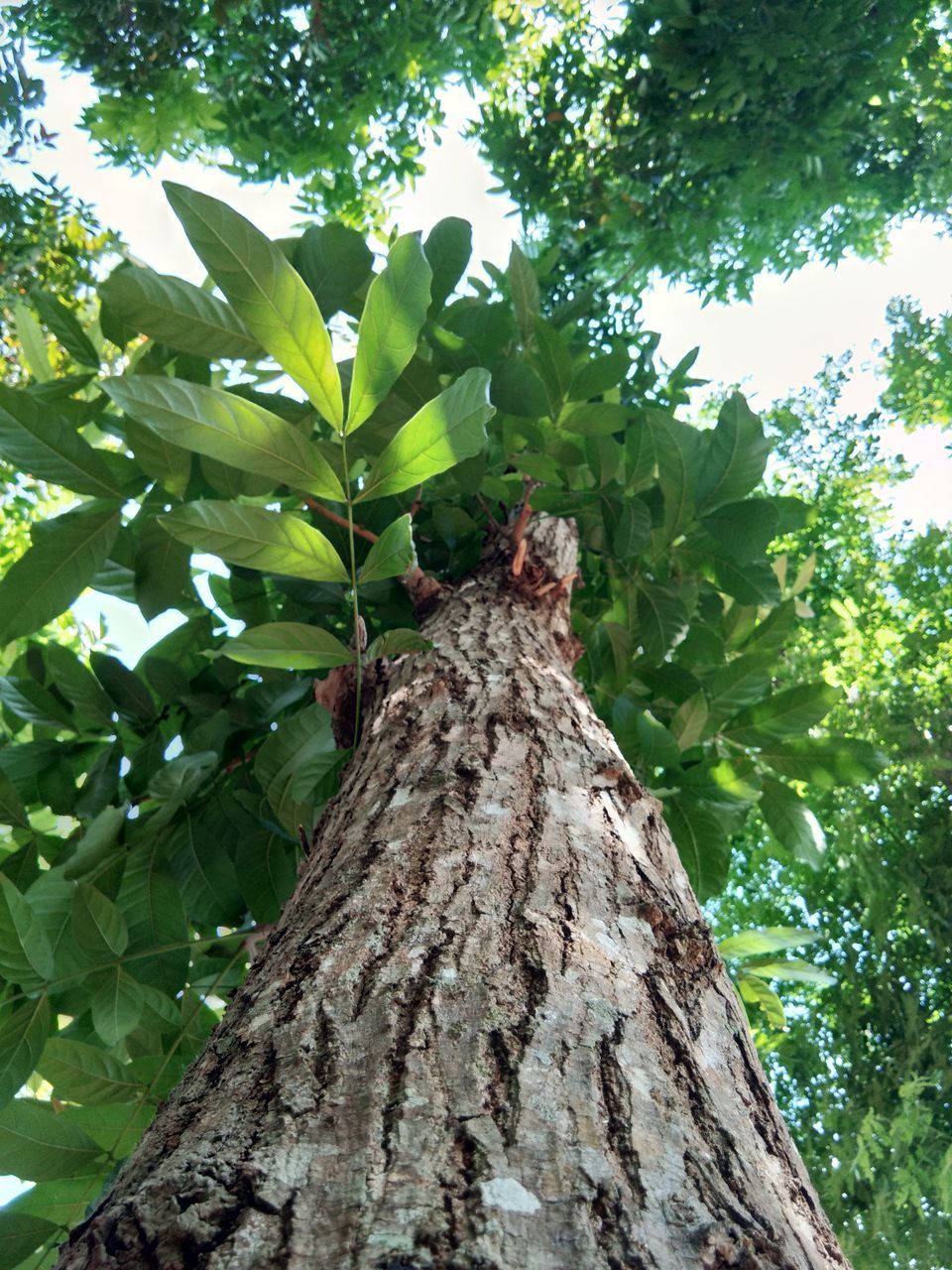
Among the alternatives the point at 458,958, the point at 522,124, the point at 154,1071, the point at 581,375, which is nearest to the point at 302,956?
the point at 458,958

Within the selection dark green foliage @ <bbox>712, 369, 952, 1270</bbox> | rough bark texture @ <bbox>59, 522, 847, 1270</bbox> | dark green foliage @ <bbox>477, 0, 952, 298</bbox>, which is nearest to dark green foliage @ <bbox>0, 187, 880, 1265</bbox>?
rough bark texture @ <bbox>59, 522, 847, 1270</bbox>

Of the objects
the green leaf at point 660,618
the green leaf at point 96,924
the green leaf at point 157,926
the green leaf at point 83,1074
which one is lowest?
the green leaf at point 83,1074

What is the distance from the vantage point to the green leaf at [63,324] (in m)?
1.23

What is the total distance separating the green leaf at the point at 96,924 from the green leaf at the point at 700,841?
718 mm

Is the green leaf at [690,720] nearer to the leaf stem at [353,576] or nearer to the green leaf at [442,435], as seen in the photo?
the leaf stem at [353,576]

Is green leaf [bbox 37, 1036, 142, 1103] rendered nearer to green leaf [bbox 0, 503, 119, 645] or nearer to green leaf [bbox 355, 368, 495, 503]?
green leaf [bbox 0, 503, 119, 645]

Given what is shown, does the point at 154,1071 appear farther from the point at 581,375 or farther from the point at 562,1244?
the point at 581,375

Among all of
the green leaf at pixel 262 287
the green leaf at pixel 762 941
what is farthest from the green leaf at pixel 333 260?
the green leaf at pixel 762 941

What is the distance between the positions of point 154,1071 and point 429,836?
672 millimetres

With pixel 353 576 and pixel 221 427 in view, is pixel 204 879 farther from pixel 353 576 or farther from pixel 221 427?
pixel 221 427

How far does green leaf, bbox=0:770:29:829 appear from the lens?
1174 mm

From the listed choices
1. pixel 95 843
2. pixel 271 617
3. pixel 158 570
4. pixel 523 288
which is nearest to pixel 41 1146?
pixel 95 843

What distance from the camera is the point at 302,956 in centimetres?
54

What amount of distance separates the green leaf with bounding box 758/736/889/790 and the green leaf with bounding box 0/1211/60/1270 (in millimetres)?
1069
